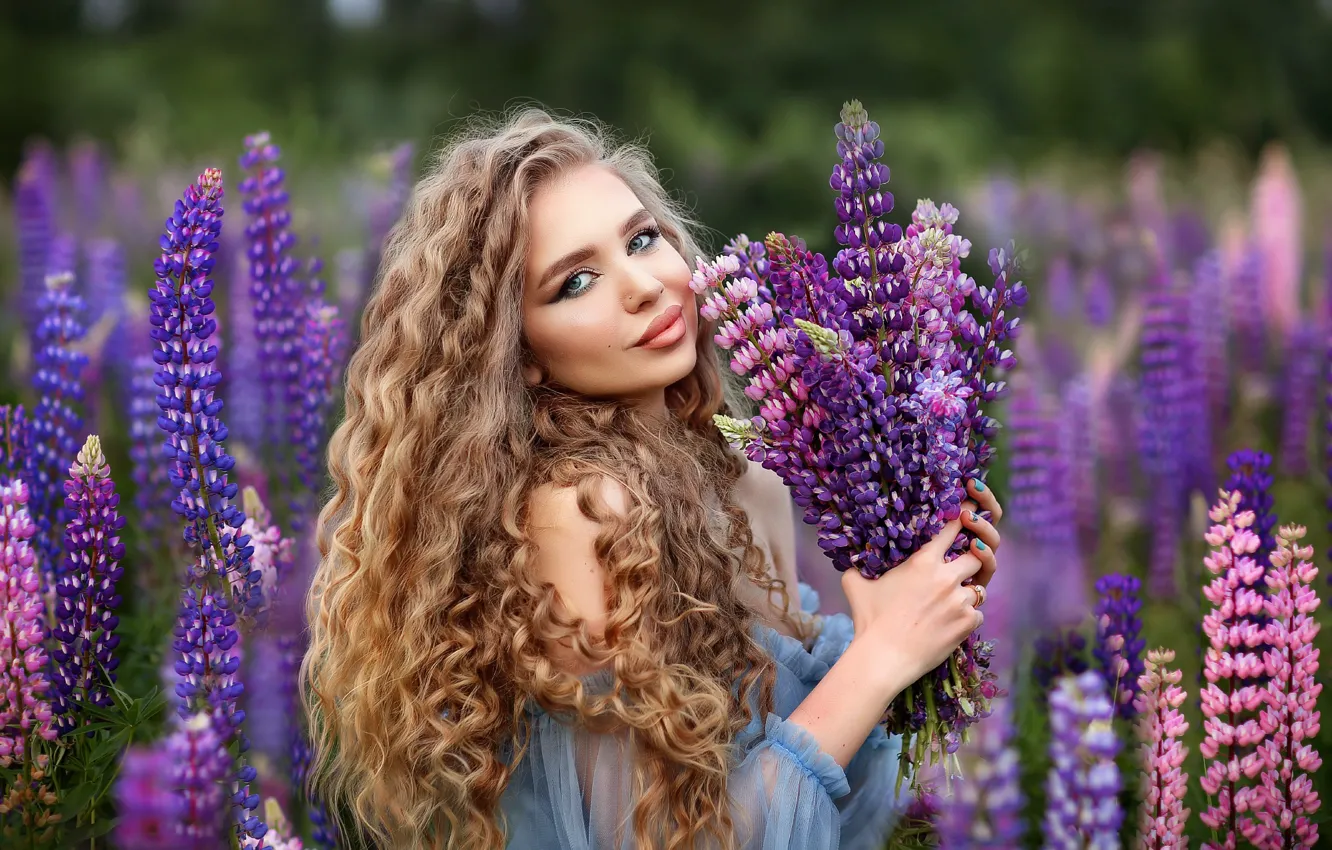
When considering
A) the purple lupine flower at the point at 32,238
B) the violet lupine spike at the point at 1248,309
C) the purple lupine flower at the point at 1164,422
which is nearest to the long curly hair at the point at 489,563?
the purple lupine flower at the point at 1164,422

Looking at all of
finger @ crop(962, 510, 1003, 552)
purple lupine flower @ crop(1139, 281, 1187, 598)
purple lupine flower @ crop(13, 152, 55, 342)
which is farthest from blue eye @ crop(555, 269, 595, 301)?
purple lupine flower @ crop(13, 152, 55, 342)

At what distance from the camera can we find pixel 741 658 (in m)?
1.99

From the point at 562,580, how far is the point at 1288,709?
1.11 metres

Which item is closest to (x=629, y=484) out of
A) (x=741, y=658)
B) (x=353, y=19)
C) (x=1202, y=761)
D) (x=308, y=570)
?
(x=741, y=658)

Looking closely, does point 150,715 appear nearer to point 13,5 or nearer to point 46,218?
point 46,218

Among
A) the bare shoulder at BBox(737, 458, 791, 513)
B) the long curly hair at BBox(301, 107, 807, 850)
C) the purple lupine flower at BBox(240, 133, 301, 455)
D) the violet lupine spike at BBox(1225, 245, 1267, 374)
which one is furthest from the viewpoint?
the violet lupine spike at BBox(1225, 245, 1267, 374)

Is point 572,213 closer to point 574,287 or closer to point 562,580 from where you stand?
point 574,287

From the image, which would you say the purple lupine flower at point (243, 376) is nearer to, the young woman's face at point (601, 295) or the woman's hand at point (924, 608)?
the young woman's face at point (601, 295)

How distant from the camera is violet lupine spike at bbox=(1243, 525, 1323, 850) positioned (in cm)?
181

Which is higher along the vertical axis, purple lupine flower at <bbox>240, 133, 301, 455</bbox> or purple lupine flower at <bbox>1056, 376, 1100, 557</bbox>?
purple lupine flower at <bbox>240, 133, 301, 455</bbox>

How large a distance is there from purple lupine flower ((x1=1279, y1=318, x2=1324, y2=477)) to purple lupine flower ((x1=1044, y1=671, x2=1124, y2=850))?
2.57 metres

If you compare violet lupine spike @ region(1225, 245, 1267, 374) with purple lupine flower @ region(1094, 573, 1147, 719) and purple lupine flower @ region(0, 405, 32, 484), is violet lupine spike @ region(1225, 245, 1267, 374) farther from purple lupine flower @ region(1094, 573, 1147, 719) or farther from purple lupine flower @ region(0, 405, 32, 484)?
purple lupine flower @ region(0, 405, 32, 484)

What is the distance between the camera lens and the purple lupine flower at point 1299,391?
350cm

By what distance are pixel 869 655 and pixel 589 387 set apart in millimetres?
658
